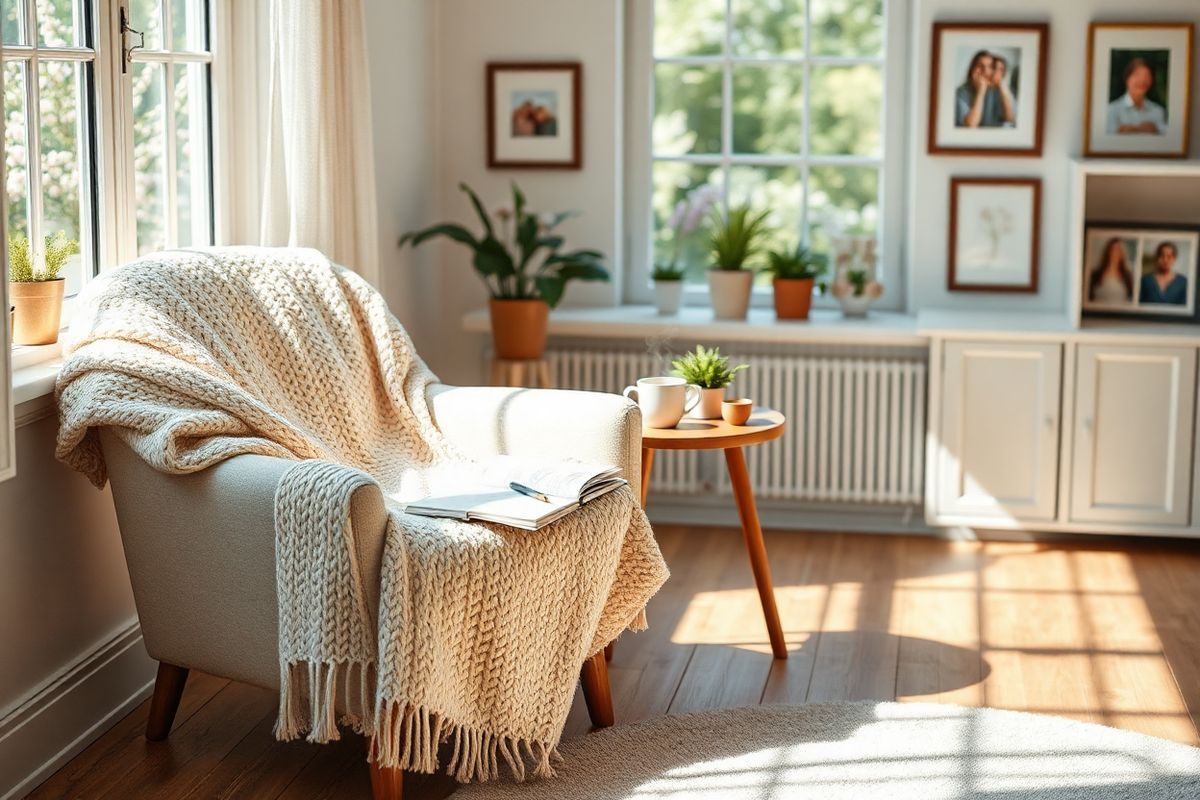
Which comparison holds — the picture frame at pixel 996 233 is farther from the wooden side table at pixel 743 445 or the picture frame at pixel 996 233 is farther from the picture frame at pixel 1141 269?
the wooden side table at pixel 743 445

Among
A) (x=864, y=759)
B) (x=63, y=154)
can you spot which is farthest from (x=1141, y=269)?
(x=63, y=154)

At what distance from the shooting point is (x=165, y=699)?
2855 mm

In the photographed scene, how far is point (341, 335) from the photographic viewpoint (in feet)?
10.5

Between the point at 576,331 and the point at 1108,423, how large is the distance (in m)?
1.60

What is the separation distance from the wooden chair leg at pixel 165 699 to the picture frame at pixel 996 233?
272 centimetres

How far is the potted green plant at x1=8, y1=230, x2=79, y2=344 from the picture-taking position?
9.39 ft

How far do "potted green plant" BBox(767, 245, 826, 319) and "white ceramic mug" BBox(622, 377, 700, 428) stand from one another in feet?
4.38

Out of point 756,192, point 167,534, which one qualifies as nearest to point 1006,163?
point 756,192

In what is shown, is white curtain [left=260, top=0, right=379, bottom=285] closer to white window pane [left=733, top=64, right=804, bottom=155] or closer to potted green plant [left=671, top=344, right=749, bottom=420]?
potted green plant [left=671, top=344, right=749, bottom=420]

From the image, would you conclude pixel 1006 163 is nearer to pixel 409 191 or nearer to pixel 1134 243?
pixel 1134 243

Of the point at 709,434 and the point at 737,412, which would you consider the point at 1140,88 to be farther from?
the point at 709,434

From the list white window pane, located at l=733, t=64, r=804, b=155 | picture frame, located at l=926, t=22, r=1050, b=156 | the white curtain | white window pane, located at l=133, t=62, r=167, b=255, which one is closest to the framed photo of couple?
picture frame, located at l=926, t=22, r=1050, b=156

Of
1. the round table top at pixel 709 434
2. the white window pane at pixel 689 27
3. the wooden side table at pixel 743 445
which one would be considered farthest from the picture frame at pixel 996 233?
the round table top at pixel 709 434

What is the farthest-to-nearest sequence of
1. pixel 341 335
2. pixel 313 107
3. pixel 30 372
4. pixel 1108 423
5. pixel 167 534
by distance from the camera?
pixel 1108 423 → pixel 313 107 → pixel 341 335 → pixel 30 372 → pixel 167 534
